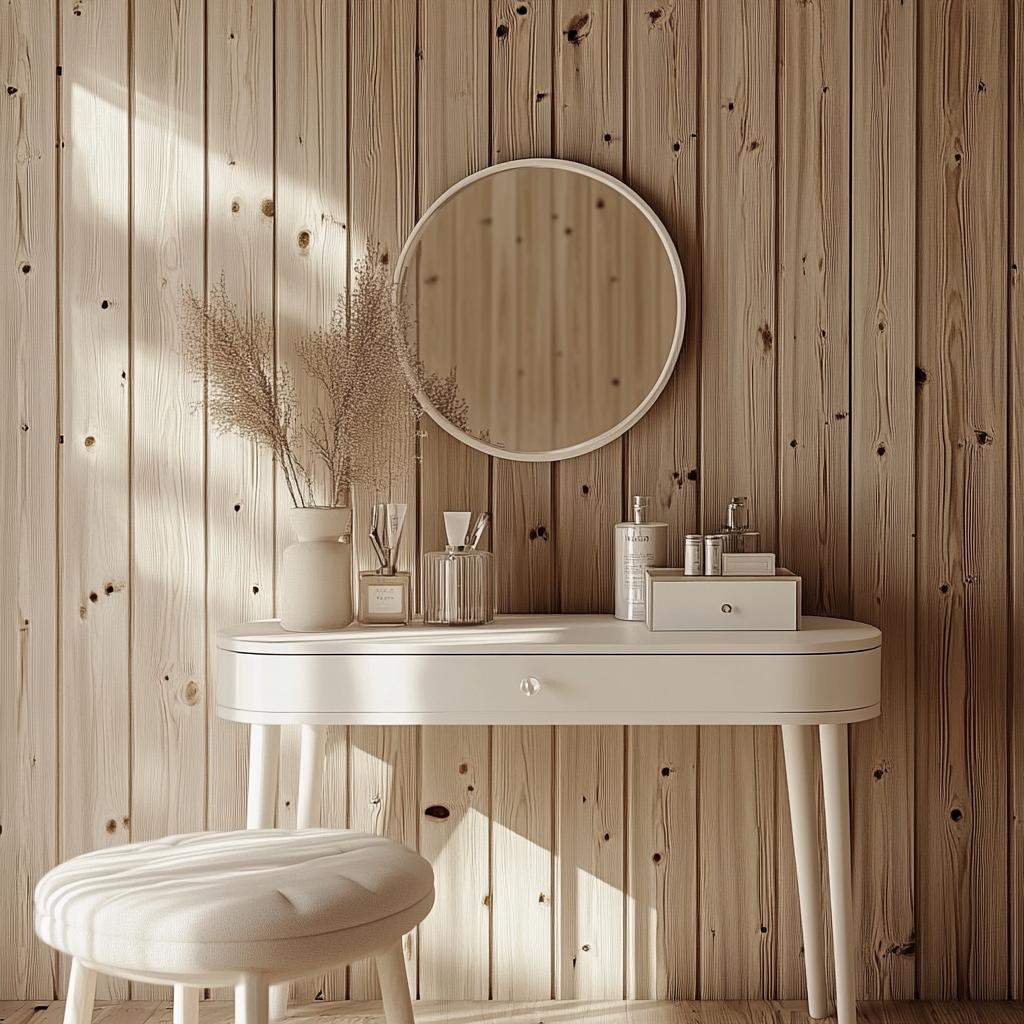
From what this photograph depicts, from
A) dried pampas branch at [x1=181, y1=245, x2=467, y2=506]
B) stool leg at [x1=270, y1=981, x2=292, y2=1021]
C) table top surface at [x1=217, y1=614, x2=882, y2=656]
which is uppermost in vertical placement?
dried pampas branch at [x1=181, y1=245, x2=467, y2=506]

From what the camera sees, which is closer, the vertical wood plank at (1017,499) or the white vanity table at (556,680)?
the white vanity table at (556,680)

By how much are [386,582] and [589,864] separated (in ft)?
2.37

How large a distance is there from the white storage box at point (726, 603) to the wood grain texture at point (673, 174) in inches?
10.1

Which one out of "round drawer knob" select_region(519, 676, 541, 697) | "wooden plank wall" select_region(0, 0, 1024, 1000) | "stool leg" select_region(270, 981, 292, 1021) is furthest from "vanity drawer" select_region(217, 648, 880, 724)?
"stool leg" select_region(270, 981, 292, 1021)

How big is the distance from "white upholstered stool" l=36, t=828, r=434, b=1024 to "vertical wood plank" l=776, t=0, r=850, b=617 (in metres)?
1.04

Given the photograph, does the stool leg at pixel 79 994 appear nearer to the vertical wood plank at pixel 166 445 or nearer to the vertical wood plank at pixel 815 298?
the vertical wood plank at pixel 166 445

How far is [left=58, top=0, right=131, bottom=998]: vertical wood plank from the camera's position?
80.8 inches

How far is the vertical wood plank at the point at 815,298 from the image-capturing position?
2.02m

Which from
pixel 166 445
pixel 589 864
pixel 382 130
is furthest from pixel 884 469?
pixel 166 445

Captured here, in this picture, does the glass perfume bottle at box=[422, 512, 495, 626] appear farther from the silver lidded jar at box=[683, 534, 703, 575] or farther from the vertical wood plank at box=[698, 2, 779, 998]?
the vertical wood plank at box=[698, 2, 779, 998]

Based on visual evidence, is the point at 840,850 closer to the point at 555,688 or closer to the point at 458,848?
the point at 555,688

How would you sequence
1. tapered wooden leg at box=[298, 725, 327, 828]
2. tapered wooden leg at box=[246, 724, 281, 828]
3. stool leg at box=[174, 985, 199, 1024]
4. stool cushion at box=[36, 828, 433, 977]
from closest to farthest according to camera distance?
stool cushion at box=[36, 828, 433, 977]
stool leg at box=[174, 985, 199, 1024]
tapered wooden leg at box=[246, 724, 281, 828]
tapered wooden leg at box=[298, 725, 327, 828]

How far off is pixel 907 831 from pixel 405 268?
4.93 ft

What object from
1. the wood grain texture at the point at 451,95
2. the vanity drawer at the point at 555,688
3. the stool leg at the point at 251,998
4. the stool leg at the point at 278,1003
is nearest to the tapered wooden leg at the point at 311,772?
the vanity drawer at the point at 555,688
